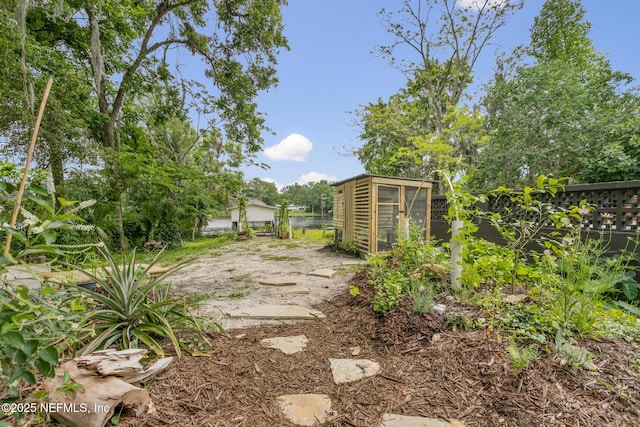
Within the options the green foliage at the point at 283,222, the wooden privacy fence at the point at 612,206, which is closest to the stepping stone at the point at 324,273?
the wooden privacy fence at the point at 612,206

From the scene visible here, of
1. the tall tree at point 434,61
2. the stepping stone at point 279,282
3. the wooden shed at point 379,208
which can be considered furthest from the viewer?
the tall tree at point 434,61

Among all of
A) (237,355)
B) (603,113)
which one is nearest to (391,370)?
(237,355)

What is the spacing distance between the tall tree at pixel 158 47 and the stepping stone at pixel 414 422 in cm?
775

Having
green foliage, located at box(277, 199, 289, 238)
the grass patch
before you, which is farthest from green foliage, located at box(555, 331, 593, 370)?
green foliage, located at box(277, 199, 289, 238)

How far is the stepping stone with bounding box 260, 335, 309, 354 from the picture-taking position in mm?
1958

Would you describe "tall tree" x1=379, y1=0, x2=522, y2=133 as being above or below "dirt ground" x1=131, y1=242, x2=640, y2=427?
above

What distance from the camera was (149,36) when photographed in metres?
7.48

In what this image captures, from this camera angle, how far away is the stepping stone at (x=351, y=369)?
5.34ft

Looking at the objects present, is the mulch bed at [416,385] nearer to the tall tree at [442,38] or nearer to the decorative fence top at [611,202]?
the decorative fence top at [611,202]

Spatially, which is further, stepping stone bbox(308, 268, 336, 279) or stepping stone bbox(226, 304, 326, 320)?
stepping stone bbox(308, 268, 336, 279)

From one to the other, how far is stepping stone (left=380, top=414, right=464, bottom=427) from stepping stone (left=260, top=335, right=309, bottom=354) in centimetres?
83

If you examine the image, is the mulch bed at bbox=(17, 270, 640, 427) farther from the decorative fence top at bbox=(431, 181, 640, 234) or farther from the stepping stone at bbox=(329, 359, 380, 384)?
the decorative fence top at bbox=(431, 181, 640, 234)

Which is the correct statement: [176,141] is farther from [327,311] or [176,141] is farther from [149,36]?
[327,311]

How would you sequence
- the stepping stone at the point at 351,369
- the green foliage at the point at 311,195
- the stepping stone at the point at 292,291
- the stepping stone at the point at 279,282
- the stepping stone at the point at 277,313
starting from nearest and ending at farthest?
the stepping stone at the point at 351,369 < the stepping stone at the point at 277,313 < the stepping stone at the point at 292,291 < the stepping stone at the point at 279,282 < the green foliage at the point at 311,195
